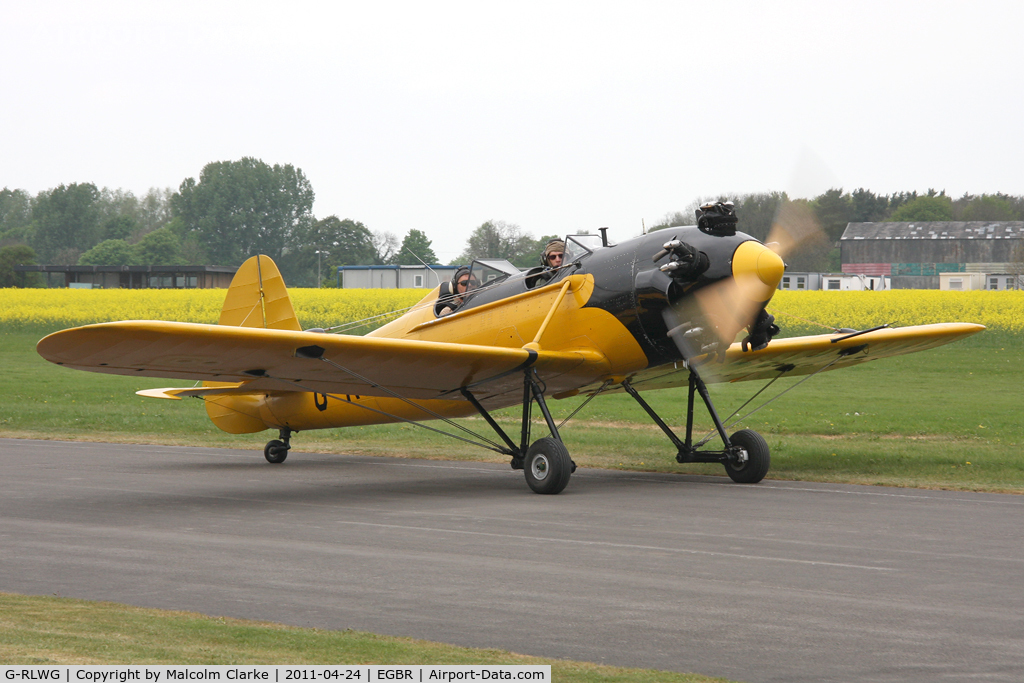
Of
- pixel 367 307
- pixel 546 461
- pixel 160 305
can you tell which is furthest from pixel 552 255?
pixel 160 305

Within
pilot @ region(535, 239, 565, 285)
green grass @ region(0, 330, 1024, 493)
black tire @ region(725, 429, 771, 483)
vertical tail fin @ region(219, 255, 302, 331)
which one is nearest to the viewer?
black tire @ region(725, 429, 771, 483)

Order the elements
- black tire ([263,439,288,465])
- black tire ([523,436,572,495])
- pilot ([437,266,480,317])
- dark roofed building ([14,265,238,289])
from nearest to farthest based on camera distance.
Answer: black tire ([523,436,572,495])
pilot ([437,266,480,317])
black tire ([263,439,288,465])
dark roofed building ([14,265,238,289])

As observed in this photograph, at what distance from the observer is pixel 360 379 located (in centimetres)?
1267

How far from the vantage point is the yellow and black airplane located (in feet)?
36.3

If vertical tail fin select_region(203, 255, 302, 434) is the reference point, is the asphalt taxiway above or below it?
below

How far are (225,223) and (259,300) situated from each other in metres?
131

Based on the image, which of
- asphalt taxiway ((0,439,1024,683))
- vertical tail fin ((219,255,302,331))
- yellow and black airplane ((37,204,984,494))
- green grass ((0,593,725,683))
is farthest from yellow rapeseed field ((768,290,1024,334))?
green grass ((0,593,725,683))

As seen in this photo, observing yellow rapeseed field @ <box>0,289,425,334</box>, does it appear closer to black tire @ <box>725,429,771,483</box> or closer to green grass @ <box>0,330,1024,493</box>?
green grass @ <box>0,330,1024,493</box>

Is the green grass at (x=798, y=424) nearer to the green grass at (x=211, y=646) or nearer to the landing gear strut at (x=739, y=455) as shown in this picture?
the landing gear strut at (x=739, y=455)

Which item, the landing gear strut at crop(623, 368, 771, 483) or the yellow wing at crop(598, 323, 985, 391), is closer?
the landing gear strut at crop(623, 368, 771, 483)

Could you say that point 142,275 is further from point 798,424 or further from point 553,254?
point 553,254

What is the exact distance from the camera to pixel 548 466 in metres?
11.9

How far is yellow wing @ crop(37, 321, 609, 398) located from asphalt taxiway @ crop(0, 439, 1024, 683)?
1.35 meters

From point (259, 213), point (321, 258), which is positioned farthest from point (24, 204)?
point (321, 258)
